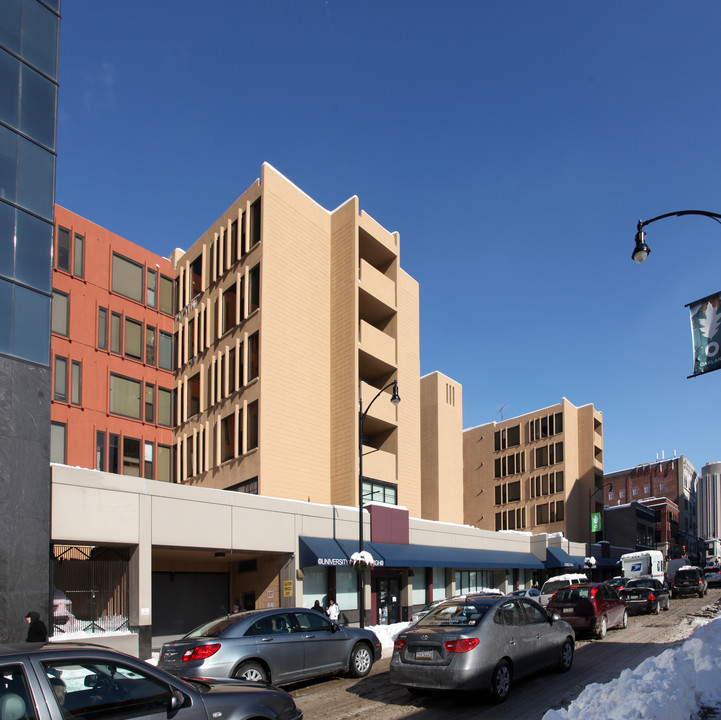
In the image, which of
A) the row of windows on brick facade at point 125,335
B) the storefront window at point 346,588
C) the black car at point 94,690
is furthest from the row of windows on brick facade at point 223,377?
the black car at point 94,690

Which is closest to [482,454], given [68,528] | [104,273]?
[104,273]

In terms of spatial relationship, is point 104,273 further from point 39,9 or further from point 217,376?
point 39,9

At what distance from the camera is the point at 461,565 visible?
1400 inches

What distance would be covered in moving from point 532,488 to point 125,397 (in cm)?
4823

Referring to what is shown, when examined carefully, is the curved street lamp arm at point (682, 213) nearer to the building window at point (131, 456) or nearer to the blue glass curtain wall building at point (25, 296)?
the blue glass curtain wall building at point (25, 296)

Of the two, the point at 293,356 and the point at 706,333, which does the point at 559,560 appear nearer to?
the point at 293,356

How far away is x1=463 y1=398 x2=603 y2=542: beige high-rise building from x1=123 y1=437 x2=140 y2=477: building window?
45328mm

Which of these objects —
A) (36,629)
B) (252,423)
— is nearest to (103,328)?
(252,423)

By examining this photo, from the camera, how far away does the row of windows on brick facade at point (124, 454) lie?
97.8 feet

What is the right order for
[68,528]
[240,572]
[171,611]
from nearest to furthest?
[68,528]
[171,611]
[240,572]

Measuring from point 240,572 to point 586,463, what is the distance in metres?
51.4

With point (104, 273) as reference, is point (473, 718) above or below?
below

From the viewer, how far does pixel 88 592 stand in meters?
18.8

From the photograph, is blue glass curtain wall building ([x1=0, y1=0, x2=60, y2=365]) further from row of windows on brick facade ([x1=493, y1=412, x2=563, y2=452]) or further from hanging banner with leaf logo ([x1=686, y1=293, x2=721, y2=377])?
row of windows on brick facade ([x1=493, y1=412, x2=563, y2=452])
